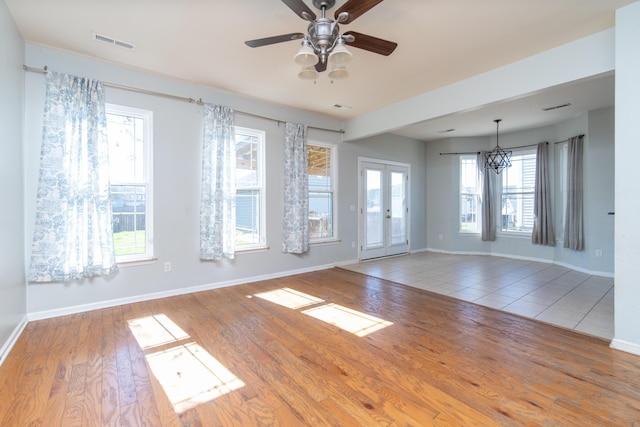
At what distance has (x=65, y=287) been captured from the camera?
305cm

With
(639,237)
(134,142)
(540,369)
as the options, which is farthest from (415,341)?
(134,142)

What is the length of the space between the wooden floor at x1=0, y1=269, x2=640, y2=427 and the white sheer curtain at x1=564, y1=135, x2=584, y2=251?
10.5ft

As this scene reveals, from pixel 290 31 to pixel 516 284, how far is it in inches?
176

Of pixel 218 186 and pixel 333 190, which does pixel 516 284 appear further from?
pixel 218 186

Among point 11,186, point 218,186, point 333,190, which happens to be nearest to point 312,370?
point 218,186

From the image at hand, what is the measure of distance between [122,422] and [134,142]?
3.04m

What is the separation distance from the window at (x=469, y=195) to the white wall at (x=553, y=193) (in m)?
0.13

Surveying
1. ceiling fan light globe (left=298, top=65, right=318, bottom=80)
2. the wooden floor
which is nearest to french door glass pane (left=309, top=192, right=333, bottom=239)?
the wooden floor

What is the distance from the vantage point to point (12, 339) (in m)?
2.40

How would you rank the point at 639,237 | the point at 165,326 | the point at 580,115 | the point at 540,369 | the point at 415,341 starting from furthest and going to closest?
the point at 580,115, the point at 165,326, the point at 415,341, the point at 639,237, the point at 540,369

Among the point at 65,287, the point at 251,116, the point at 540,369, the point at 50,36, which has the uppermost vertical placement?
the point at 50,36

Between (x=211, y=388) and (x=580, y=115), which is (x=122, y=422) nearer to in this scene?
(x=211, y=388)

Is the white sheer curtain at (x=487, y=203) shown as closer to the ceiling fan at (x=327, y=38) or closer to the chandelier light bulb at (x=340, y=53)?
the ceiling fan at (x=327, y=38)

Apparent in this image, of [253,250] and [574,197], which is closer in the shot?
[253,250]
